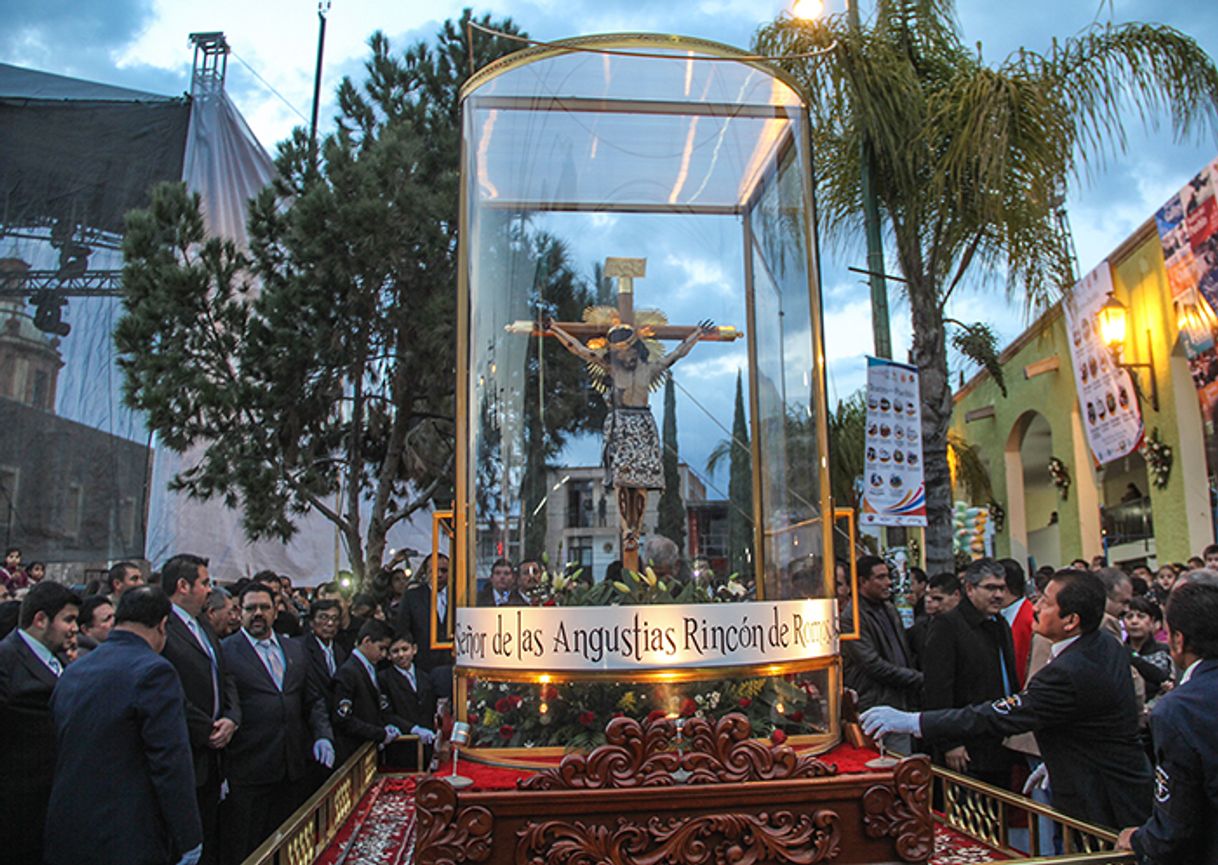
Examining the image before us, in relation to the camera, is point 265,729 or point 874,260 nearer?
point 265,729

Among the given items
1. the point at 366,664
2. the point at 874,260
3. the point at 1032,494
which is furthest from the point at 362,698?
the point at 1032,494

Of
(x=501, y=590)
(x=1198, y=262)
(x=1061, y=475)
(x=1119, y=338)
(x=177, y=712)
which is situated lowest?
(x=177, y=712)

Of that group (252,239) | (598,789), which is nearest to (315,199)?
(252,239)

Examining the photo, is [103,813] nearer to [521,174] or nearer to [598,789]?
[598,789]

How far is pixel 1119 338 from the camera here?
13.0m

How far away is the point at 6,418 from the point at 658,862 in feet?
49.3

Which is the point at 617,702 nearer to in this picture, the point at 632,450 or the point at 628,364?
the point at 632,450

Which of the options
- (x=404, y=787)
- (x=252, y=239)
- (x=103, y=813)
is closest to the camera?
(x=103, y=813)

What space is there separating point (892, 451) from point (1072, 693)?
4.29 meters

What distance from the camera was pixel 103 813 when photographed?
3.40 metres

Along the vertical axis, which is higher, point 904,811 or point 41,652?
point 41,652

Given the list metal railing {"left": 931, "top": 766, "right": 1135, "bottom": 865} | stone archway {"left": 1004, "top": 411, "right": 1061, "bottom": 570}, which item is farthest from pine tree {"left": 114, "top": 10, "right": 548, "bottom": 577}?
stone archway {"left": 1004, "top": 411, "right": 1061, "bottom": 570}

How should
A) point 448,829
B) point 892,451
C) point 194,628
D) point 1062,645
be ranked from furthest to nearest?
point 892,451 < point 194,628 < point 1062,645 < point 448,829

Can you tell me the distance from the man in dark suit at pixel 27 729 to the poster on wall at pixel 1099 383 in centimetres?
1211
